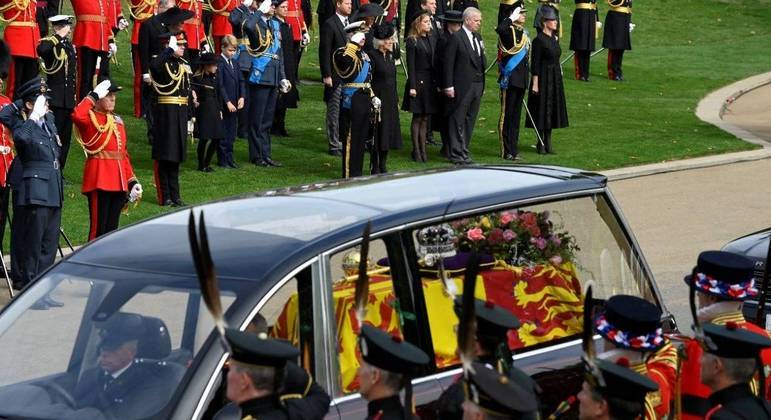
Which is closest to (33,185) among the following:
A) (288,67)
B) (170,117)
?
(170,117)

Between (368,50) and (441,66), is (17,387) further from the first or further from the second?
(441,66)

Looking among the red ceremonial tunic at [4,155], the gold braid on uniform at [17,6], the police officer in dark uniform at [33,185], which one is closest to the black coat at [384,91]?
the gold braid on uniform at [17,6]

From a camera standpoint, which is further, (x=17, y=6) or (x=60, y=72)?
(x=17, y=6)

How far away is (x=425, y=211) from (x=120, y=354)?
1.39 m

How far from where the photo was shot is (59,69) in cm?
1692

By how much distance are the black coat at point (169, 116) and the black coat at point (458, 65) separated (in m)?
3.84

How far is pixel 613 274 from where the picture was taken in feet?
22.5

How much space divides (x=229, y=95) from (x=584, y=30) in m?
10.3

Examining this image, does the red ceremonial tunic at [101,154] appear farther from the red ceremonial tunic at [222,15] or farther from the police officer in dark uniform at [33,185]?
the red ceremonial tunic at [222,15]

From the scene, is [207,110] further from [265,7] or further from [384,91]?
[384,91]

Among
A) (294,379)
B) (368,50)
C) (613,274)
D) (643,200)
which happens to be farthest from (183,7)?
(294,379)

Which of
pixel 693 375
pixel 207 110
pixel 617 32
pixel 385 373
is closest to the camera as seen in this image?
pixel 385 373

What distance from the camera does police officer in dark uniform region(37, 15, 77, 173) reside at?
16.9 metres

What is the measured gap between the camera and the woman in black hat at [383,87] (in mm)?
17391
